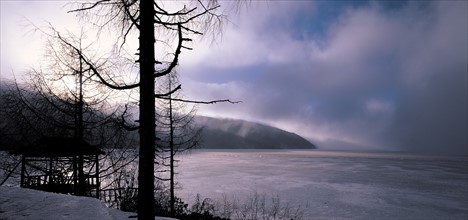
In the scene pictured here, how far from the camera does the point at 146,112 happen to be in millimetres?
4176

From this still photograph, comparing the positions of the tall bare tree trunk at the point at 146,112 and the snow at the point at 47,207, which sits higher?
the tall bare tree trunk at the point at 146,112

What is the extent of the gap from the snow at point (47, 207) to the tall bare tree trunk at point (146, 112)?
8.89 feet

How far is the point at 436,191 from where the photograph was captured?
42781 millimetres

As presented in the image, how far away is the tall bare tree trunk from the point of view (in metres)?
4.15

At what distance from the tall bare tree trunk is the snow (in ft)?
8.89

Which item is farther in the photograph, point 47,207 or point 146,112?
point 47,207

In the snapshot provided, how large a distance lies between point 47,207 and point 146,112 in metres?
4.12

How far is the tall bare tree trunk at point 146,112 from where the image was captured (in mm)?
4151

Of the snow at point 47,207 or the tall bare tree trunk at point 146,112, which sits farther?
the snow at point 47,207

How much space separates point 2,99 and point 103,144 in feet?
10.6

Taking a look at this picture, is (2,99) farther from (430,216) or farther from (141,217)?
(430,216)

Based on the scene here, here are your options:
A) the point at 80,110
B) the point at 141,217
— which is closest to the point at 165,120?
the point at 80,110

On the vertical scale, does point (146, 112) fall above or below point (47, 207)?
above

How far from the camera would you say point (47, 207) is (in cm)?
662
